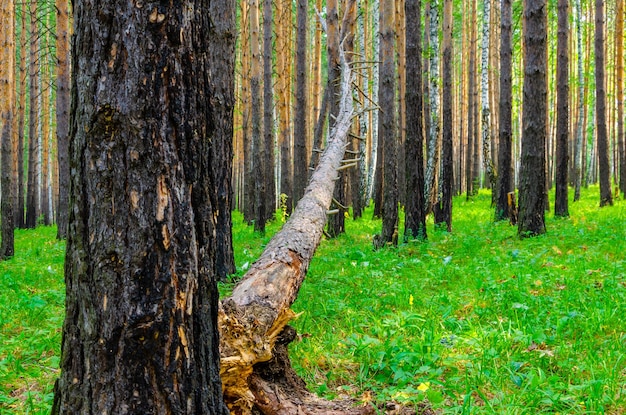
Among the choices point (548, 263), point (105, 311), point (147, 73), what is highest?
point (147, 73)

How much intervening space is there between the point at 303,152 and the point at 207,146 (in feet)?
38.3

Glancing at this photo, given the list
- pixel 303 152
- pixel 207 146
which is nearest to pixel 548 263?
pixel 207 146

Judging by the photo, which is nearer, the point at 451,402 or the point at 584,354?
the point at 451,402

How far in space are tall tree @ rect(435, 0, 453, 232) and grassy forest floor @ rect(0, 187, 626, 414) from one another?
2.71 metres

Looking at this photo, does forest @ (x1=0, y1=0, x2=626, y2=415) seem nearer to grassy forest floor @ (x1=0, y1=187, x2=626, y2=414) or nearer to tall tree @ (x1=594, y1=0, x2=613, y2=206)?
Answer: grassy forest floor @ (x1=0, y1=187, x2=626, y2=414)

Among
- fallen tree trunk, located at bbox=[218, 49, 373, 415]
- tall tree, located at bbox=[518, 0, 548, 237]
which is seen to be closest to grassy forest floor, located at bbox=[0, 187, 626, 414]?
fallen tree trunk, located at bbox=[218, 49, 373, 415]

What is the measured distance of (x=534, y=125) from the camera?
29.0 ft

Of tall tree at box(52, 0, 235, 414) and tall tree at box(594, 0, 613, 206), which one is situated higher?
tall tree at box(594, 0, 613, 206)

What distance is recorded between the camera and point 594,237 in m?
8.33

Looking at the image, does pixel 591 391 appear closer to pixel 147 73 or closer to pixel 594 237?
pixel 147 73

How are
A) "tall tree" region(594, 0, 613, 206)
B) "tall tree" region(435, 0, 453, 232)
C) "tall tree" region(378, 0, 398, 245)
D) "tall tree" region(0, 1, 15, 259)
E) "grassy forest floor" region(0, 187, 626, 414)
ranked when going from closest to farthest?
"grassy forest floor" region(0, 187, 626, 414) → "tall tree" region(378, 0, 398, 245) → "tall tree" region(435, 0, 453, 232) → "tall tree" region(0, 1, 15, 259) → "tall tree" region(594, 0, 613, 206)

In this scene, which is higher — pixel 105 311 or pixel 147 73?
pixel 147 73

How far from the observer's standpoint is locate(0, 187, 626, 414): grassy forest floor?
323 centimetres

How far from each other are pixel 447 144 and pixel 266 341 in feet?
28.2
